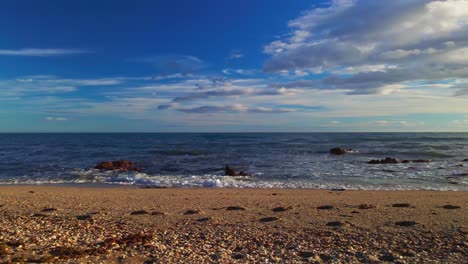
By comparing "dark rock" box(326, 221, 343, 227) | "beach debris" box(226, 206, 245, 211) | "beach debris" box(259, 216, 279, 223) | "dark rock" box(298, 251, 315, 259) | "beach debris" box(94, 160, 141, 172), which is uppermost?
"dark rock" box(298, 251, 315, 259)

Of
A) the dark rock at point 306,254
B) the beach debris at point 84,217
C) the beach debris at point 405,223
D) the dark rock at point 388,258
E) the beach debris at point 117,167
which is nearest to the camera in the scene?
the dark rock at point 388,258

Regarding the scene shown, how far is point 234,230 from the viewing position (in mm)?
7875

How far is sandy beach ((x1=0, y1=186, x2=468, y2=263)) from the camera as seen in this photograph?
618 centimetres

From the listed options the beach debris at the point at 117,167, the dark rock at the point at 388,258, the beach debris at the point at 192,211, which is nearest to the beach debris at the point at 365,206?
the dark rock at the point at 388,258

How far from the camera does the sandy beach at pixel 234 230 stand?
6.18 metres

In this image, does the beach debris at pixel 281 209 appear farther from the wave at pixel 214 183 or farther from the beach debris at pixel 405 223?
the wave at pixel 214 183

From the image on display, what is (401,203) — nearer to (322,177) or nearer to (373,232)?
(373,232)

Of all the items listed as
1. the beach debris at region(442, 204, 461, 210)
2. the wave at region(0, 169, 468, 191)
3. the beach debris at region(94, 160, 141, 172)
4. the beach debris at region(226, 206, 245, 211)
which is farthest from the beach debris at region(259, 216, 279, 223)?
the beach debris at region(94, 160, 141, 172)

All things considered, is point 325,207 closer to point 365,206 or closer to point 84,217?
point 365,206

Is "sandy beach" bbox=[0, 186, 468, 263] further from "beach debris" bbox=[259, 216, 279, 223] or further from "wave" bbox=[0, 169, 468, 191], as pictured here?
"wave" bbox=[0, 169, 468, 191]

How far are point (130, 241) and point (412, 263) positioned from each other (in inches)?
236

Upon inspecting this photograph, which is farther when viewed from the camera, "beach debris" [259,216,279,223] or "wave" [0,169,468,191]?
"wave" [0,169,468,191]

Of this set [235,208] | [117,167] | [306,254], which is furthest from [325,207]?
[117,167]

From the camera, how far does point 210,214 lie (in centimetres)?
977
